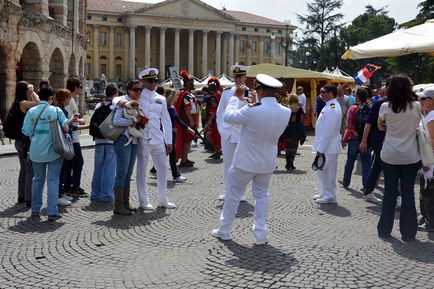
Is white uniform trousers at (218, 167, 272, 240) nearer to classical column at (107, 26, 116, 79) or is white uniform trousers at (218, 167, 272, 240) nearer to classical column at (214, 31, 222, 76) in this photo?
classical column at (107, 26, 116, 79)

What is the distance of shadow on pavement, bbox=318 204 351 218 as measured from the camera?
25.6 ft

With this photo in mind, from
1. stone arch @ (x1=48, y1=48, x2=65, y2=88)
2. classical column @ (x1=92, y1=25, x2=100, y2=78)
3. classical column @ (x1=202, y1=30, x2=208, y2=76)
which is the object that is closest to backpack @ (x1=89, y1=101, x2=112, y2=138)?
stone arch @ (x1=48, y1=48, x2=65, y2=88)

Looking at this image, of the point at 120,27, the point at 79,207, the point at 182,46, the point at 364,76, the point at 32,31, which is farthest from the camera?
the point at 182,46

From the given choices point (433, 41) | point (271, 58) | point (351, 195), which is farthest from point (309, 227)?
point (271, 58)

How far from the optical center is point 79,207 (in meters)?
8.18

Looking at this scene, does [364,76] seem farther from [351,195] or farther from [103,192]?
[103,192]

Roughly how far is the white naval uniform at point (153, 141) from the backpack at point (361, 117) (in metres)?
3.47

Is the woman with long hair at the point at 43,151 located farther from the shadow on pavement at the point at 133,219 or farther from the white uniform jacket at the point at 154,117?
the white uniform jacket at the point at 154,117

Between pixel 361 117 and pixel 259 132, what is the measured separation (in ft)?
13.7

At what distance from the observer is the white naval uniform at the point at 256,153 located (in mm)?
5875

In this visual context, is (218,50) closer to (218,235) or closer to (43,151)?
(43,151)

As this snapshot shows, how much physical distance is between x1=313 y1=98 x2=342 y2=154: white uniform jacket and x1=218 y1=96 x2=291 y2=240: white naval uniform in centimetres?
240

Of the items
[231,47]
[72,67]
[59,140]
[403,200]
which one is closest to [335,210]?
[403,200]

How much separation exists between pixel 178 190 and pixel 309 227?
3.34 meters
